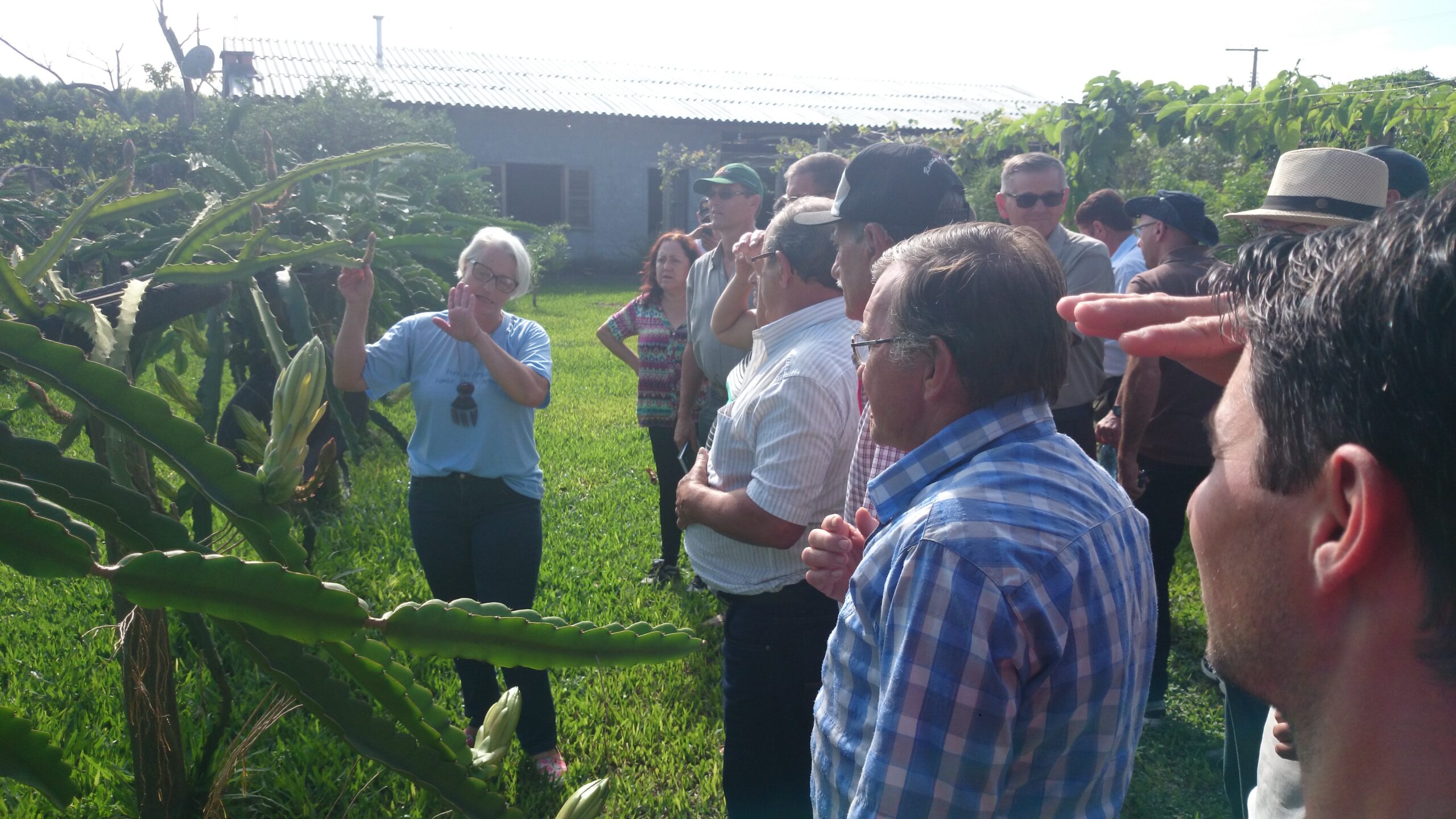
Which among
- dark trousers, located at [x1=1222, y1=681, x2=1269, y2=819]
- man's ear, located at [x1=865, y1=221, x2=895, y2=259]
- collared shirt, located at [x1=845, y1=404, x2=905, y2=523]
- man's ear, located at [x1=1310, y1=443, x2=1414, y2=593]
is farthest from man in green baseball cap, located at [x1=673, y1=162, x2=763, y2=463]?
man's ear, located at [x1=1310, y1=443, x2=1414, y2=593]

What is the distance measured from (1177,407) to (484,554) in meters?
2.73

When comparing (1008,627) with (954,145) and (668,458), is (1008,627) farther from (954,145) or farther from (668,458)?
(954,145)

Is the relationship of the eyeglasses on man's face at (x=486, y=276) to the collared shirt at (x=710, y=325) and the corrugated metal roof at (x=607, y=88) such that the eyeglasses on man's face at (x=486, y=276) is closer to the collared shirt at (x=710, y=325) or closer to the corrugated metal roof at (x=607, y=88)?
the collared shirt at (x=710, y=325)

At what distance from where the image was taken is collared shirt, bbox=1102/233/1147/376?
489 centimetres

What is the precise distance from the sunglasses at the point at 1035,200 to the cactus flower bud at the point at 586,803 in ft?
12.4

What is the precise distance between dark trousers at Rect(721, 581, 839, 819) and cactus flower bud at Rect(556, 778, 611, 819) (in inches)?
45.1

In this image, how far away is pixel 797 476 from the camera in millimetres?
2438

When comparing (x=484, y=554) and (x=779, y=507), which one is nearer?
(x=779, y=507)

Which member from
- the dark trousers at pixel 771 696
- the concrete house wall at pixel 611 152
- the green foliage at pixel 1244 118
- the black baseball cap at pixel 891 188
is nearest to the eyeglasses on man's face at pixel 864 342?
the black baseball cap at pixel 891 188

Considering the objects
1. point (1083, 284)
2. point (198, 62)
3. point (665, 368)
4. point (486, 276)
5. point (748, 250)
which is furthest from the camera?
point (198, 62)

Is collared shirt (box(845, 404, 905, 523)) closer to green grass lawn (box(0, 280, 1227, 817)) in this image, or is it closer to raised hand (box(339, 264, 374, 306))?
green grass lawn (box(0, 280, 1227, 817))

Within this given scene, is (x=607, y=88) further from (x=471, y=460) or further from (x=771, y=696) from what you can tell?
(x=771, y=696)

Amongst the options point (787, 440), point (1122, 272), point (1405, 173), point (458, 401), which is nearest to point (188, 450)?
point (787, 440)

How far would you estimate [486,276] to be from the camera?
11.8ft
